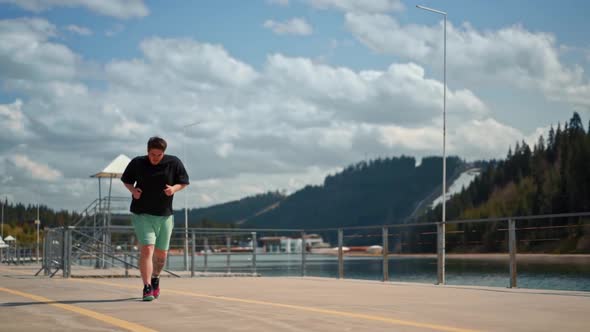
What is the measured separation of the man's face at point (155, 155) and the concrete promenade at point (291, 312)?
132 cm

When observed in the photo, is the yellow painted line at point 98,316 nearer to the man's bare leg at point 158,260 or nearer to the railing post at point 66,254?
the man's bare leg at point 158,260

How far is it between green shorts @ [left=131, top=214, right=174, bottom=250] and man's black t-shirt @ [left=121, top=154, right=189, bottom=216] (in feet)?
0.18

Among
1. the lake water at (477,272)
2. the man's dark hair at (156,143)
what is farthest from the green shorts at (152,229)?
the lake water at (477,272)

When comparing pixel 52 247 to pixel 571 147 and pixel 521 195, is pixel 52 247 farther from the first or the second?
pixel 521 195

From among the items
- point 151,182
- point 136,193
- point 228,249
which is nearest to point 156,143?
point 151,182

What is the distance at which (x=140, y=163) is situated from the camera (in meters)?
7.76

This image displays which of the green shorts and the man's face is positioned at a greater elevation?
the man's face

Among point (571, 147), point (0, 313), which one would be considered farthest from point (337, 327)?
point (571, 147)

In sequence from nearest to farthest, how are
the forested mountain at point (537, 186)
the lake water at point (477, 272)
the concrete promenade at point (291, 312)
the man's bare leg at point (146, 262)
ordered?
the concrete promenade at point (291, 312), the man's bare leg at point (146, 262), the lake water at point (477, 272), the forested mountain at point (537, 186)

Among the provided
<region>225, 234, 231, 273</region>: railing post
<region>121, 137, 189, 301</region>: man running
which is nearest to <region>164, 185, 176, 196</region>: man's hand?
<region>121, 137, 189, 301</region>: man running

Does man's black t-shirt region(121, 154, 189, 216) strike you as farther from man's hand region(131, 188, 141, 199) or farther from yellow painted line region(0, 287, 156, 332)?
yellow painted line region(0, 287, 156, 332)

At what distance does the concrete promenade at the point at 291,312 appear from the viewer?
520 cm

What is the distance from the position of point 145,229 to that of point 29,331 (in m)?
2.78

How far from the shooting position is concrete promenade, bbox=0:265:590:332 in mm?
5199
